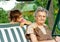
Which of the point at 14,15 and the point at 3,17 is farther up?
the point at 14,15

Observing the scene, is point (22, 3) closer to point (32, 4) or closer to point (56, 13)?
point (32, 4)

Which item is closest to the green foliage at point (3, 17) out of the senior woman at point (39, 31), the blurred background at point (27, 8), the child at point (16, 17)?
the blurred background at point (27, 8)

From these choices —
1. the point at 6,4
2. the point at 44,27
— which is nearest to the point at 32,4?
the point at 6,4

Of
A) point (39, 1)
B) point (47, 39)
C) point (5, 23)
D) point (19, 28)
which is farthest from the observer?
point (39, 1)

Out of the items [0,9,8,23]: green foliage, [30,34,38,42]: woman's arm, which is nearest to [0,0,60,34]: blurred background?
[0,9,8,23]: green foliage

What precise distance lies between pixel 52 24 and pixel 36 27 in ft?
4.47

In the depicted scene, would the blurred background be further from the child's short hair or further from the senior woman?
the senior woman

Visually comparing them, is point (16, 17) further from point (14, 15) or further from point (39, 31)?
point (39, 31)

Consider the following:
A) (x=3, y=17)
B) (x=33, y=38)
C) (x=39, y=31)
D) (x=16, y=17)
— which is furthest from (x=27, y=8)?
(x=33, y=38)

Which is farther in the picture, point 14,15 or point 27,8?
point 27,8

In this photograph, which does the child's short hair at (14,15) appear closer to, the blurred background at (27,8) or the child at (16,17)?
the child at (16,17)

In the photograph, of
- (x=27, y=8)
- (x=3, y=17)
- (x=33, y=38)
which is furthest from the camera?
(x=27, y=8)

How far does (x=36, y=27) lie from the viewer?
3.73 meters

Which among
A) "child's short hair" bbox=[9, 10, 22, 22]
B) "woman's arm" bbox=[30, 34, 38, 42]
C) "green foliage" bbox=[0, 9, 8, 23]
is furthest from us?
"green foliage" bbox=[0, 9, 8, 23]
